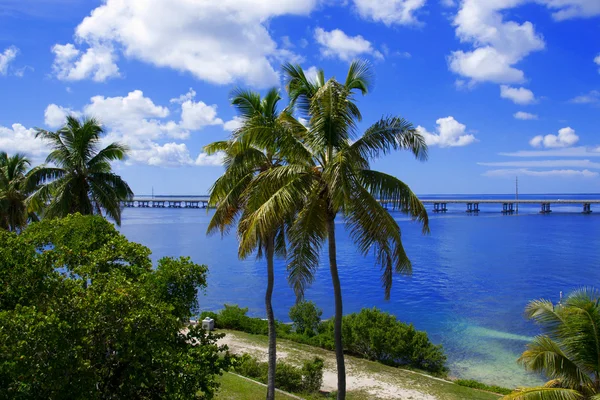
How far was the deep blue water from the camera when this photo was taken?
1228 inches

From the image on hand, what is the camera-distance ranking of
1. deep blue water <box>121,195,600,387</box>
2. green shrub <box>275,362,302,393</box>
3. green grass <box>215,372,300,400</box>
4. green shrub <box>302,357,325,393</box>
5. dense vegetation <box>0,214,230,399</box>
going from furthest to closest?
deep blue water <box>121,195,600,387</box> < green shrub <box>302,357,325,393</box> < green shrub <box>275,362,302,393</box> < green grass <box>215,372,300,400</box> < dense vegetation <box>0,214,230,399</box>

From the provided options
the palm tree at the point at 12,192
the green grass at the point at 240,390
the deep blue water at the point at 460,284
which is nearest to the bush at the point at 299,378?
the green grass at the point at 240,390

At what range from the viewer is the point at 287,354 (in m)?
22.2

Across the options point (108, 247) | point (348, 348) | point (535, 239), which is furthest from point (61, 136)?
point (535, 239)

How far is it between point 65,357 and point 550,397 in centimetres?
883

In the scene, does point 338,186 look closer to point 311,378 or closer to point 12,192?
point 311,378

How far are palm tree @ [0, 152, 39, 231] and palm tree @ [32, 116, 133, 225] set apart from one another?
235 inches

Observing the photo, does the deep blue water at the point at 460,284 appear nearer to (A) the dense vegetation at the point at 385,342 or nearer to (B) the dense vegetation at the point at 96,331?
(A) the dense vegetation at the point at 385,342

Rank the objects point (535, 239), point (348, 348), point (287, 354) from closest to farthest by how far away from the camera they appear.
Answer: point (287, 354) → point (348, 348) → point (535, 239)

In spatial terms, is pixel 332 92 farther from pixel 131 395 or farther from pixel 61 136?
pixel 61 136

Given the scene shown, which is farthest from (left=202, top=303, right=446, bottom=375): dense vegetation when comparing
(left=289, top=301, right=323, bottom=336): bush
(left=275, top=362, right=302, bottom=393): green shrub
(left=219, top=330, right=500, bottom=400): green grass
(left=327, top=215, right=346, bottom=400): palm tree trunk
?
(left=327, top=215, right=346, bottom=400): palm tree trunk

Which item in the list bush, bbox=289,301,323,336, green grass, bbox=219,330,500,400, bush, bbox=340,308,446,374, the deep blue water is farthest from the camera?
the deep blue water

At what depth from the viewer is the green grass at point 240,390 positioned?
15.1 metres

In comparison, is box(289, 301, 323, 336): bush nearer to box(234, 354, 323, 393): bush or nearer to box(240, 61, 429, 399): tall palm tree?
box(234, 354, 323, 393): bush
